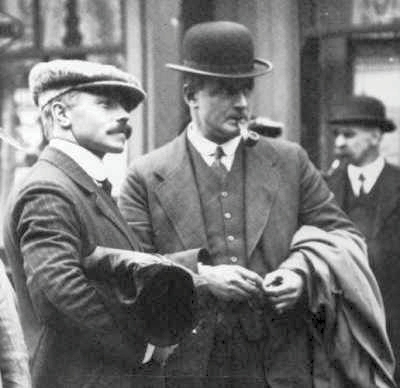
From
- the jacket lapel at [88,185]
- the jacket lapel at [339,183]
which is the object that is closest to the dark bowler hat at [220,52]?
the jacket lapel at [88,185]

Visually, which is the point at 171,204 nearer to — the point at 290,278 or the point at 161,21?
the point at 290,278

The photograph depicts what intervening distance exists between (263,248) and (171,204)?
0.39 meters

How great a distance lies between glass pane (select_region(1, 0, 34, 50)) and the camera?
7477 mm

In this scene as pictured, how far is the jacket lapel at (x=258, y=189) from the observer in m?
4.19

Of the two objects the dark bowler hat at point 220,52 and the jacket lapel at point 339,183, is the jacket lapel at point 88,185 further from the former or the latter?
the jacket lapel at point 339,183

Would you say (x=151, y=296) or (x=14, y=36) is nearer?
(x=151, y=296)

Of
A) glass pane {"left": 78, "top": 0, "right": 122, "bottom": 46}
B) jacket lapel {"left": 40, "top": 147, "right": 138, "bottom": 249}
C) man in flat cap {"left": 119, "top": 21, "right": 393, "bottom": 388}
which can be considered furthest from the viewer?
glass pane {"left": 78, "top": 0, "right": 122, "bottom": 46}

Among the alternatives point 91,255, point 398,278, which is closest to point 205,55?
point 91,255

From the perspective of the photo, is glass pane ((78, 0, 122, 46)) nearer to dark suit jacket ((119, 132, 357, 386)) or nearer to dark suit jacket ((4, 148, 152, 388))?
dark suit jacket ((119, 132, 357, 386))

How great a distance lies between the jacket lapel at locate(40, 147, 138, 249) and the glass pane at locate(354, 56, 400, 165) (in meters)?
3.54

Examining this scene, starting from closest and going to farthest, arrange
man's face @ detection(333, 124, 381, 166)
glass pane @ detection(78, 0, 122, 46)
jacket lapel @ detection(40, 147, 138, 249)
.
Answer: jacket lapel @ detection(40, 147, 138, 249), man's face @ detection(333, 124, 381, 166), glass pane @ detection(78, 0, 122, 46)

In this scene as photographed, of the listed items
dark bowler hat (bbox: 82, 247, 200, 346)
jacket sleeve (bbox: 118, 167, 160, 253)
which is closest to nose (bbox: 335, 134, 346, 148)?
jacket sleeve (bbox: 118, 167, 160, 253)

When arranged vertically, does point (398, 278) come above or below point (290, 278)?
below

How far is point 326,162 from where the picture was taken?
697cm
